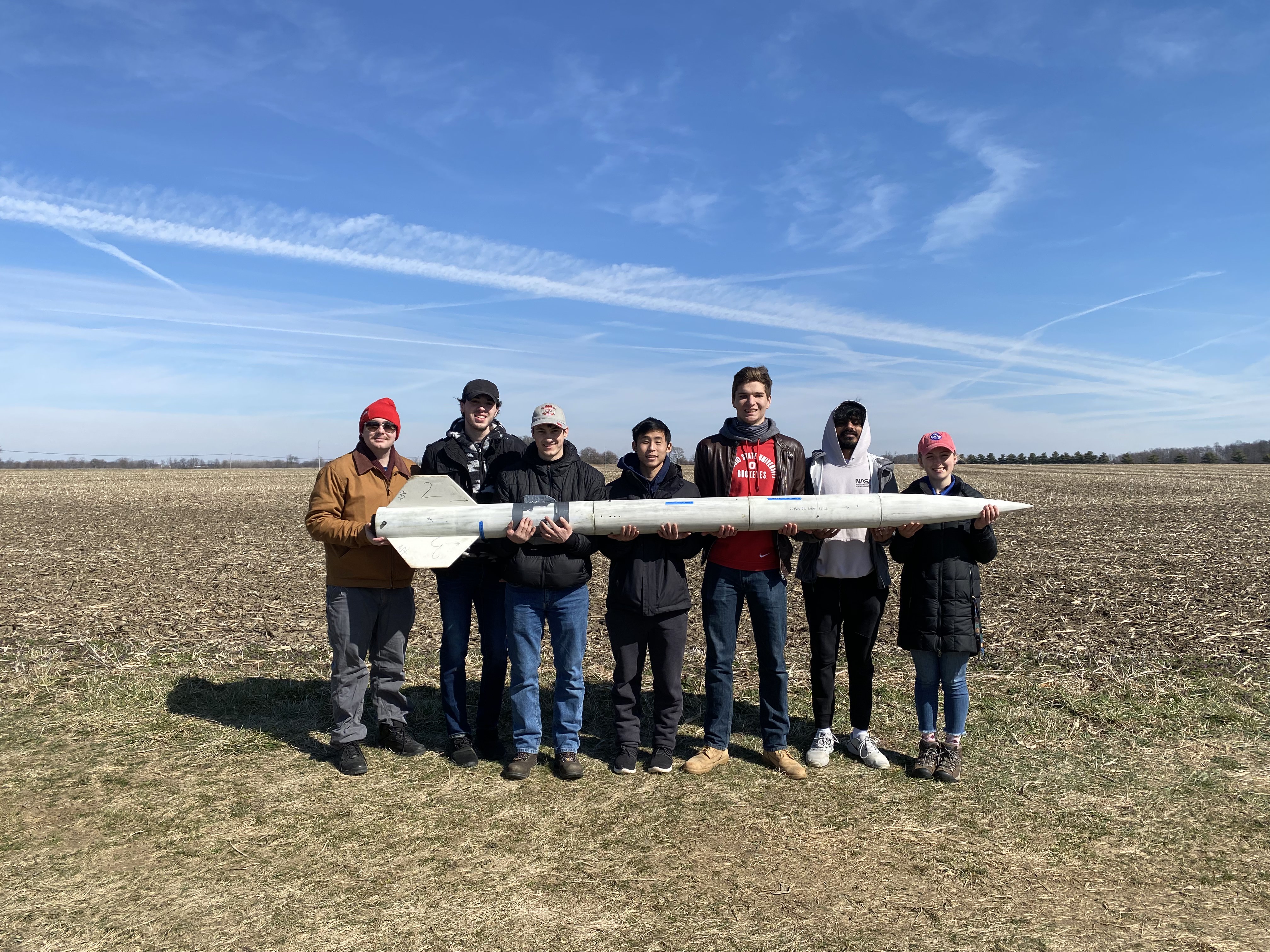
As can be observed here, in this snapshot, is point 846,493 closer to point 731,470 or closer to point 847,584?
point 847,584

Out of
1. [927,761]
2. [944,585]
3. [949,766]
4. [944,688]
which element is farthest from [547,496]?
[949,766]

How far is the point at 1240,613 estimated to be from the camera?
10.0m

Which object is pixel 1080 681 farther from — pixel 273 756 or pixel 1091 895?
pixel 273 756

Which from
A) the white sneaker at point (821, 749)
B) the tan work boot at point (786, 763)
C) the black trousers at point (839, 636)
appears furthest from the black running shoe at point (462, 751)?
the black trousers at point (839, 636)

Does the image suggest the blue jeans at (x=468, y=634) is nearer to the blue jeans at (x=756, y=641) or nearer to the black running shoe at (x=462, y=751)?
the black running shoe at (x=462, y=751)

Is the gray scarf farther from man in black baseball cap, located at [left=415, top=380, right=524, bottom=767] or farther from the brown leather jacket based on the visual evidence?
man in black baseball cap, located at [left=415, top=380, right=524, bottom=767]

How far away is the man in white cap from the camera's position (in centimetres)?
570

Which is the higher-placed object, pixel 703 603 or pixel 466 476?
pixel 466 476

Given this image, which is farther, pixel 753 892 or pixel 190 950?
pixel 753 892

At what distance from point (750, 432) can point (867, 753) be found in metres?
2.72

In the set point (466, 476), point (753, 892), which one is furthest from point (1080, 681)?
point (466, 476)

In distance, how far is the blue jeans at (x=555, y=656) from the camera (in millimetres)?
5785

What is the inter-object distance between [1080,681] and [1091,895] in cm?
393

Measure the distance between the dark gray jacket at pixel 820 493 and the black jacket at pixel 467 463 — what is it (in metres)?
2.41
